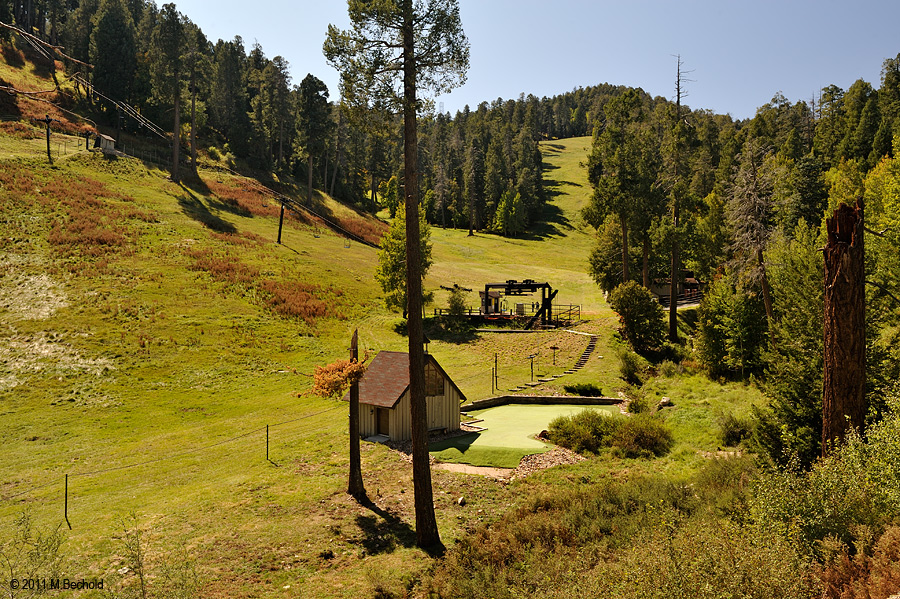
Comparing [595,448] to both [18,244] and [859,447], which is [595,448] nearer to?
[859,447]

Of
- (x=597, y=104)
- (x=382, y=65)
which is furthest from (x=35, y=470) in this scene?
(x=597, y=104)

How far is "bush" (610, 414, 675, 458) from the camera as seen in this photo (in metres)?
19.9

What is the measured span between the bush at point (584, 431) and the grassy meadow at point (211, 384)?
155 centimetres

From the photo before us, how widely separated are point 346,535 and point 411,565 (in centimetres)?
287

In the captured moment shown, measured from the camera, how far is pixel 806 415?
45.8ft

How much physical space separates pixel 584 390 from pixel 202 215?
46.0 meters

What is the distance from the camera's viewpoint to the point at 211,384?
104ft

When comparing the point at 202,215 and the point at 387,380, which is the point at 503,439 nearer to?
the point at 387,380

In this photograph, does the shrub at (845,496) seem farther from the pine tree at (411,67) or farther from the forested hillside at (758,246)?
the pine tree at (411,67)

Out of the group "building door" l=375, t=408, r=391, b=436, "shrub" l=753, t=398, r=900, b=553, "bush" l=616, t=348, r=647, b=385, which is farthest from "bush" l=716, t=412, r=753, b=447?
"building door" l=375, t=408, r=391, b=436

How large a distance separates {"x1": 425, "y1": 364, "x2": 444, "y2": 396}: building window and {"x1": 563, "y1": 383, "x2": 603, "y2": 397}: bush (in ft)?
33.0

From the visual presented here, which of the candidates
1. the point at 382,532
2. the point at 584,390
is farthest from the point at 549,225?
the point at 382,532

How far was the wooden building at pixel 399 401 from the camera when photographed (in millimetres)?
23875

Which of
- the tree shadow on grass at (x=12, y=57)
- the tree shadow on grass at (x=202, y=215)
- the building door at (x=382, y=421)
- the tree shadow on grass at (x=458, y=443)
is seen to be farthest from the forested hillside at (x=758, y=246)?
the tree shadow on grass at (x=12, y=57)
